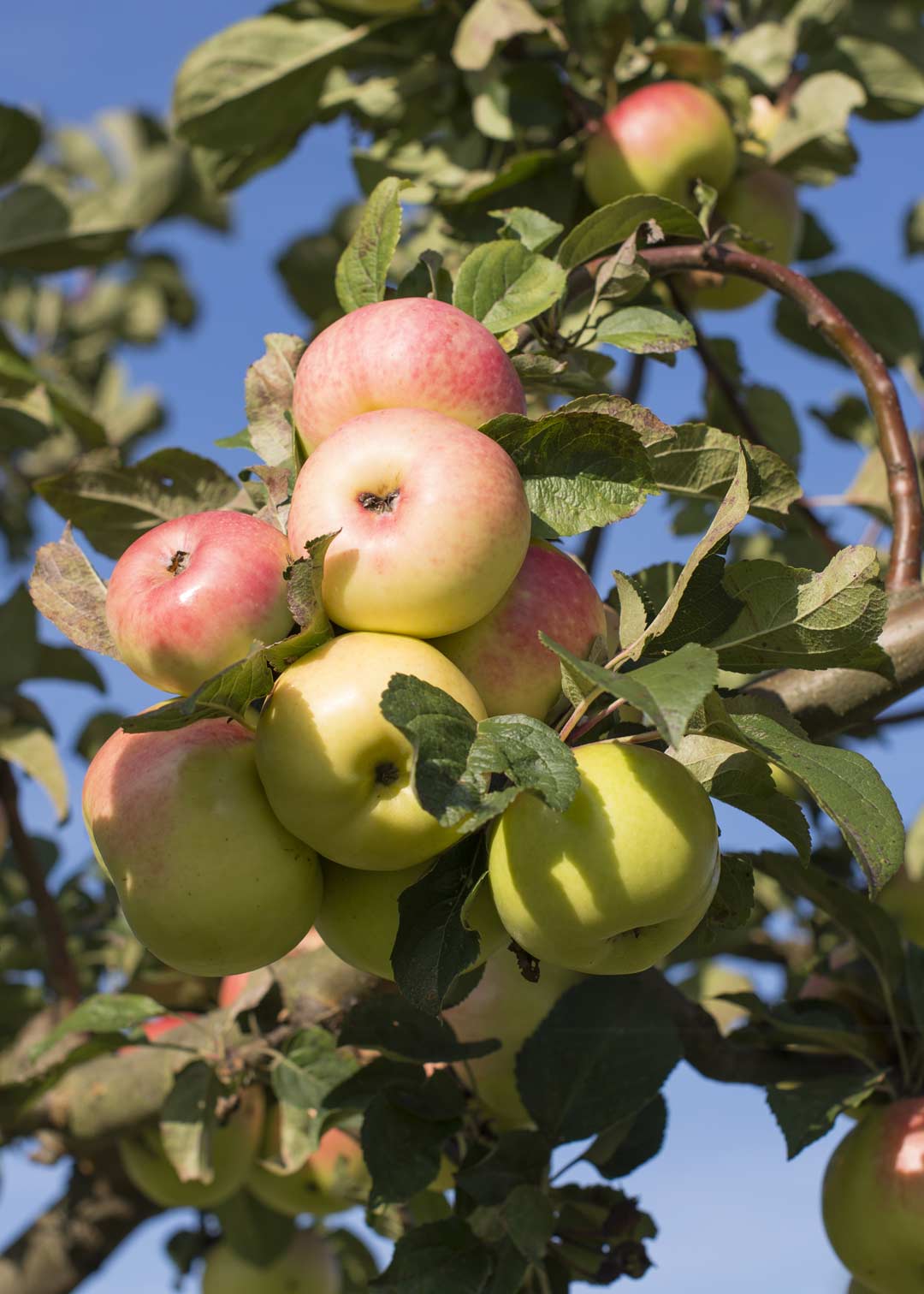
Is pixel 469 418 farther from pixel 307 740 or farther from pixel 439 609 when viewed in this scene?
pixel 307 740

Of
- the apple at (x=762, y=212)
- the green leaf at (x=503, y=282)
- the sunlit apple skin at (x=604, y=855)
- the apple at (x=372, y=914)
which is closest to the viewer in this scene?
the sunlit apple skin at (x=604, y=855)

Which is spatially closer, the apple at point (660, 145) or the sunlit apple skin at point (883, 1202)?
the sunlit apple skin at point (883, 1202)

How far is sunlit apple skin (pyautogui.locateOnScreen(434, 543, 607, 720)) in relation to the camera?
40.0 inches

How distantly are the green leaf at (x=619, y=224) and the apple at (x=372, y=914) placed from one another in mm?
682

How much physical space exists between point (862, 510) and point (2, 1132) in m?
1.83

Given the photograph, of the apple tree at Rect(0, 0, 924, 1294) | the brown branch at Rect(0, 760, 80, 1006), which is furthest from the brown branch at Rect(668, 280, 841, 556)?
the brown branch at Rect(0, 760, 80, 1006)

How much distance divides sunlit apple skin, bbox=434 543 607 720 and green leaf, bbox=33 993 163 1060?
88 cm

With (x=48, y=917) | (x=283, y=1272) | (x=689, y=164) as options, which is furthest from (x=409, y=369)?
(x=283, y=1272)

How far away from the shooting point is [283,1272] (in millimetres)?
2533

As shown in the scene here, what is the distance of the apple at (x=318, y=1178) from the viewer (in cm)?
197

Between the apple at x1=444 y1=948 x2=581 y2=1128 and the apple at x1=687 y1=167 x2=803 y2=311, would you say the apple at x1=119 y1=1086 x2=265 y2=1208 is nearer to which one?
the apple at x1=444 y1=948 x2=581 y2=1128

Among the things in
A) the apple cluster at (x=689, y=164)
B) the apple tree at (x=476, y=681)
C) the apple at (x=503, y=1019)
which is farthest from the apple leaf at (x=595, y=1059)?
the apple cluster at (x=689, y=164)

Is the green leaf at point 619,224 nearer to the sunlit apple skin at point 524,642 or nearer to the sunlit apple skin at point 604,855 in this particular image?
the sunlit apple skin at point 524,642

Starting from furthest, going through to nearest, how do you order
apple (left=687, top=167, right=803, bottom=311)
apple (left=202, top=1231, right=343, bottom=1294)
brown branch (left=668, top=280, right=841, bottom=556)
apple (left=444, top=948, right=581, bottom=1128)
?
apple (left=202, top=1231, right=343, bottom=1294)
apple (left=687, top=167, right=803, bottom=311)
brown branch (left=668, top=280, right=841, bottom=556)
apple (left=444, top=948, right=581, bottom=1128)
